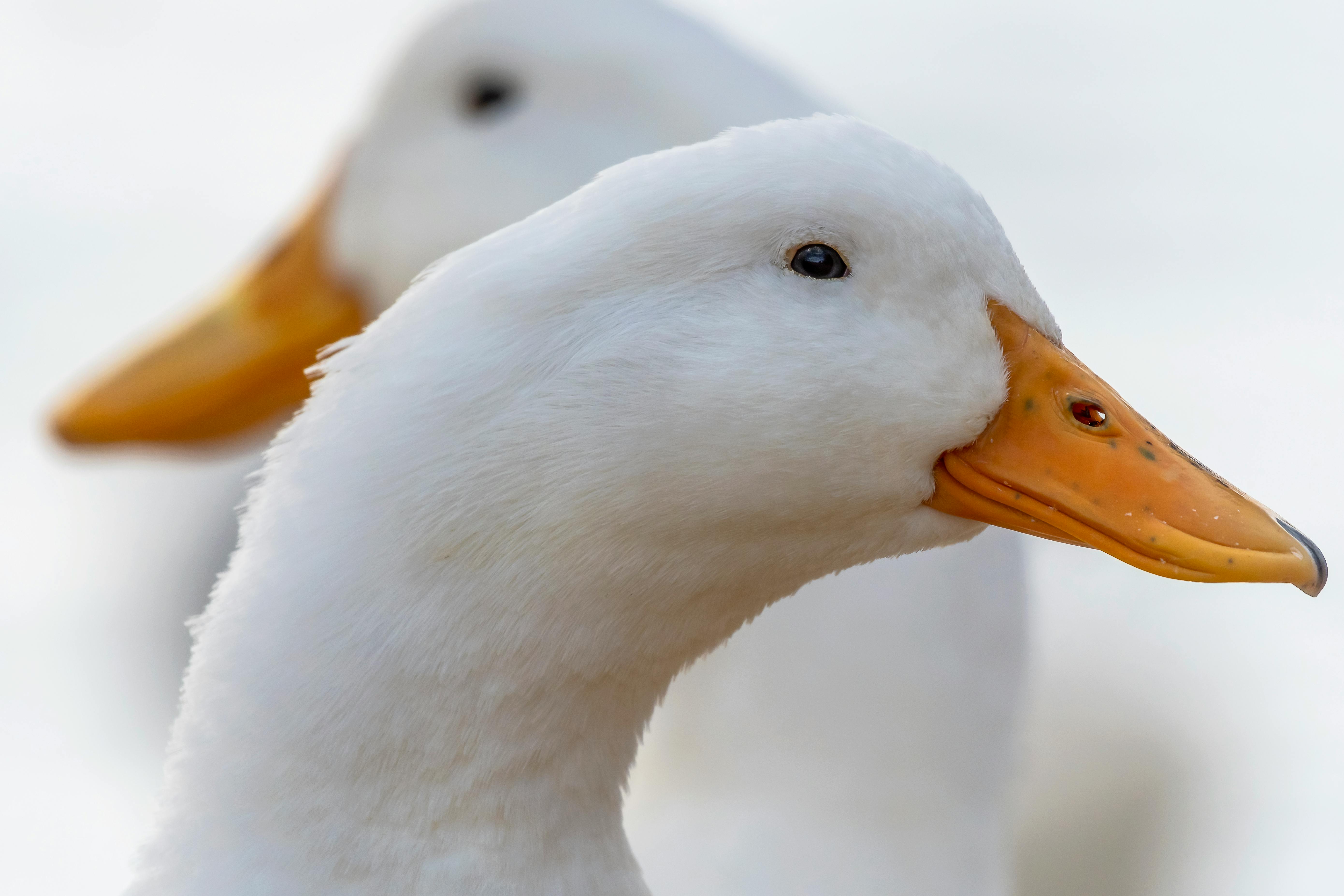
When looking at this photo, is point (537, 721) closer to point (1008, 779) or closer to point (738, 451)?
point (738, 451)

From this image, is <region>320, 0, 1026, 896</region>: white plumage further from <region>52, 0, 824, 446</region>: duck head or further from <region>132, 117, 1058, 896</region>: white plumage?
<region>132, 117, 1058, 896</region>: white plumage

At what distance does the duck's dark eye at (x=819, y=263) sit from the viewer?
4.05 ft

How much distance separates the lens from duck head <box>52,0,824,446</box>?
2.42 meters

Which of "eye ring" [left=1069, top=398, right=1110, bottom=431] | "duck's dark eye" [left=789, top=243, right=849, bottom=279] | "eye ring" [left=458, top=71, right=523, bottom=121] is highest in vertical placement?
"eye ring" [left=458, top=71, right=523, bottom=121]

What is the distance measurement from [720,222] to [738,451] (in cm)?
18

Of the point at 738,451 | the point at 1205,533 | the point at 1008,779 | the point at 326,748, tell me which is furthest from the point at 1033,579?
the point at 326,748

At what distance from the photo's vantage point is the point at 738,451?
1221mm

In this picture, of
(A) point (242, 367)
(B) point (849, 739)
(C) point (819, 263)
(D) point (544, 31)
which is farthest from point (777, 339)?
(A) point (242, 367)

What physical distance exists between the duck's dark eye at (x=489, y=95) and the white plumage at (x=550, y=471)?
1.41 meters

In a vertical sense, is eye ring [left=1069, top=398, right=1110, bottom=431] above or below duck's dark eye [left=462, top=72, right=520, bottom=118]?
below

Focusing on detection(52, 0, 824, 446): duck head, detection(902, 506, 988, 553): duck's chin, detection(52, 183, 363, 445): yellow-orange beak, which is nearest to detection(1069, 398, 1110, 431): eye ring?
detection(902, 506, 988, 553): duck's chin

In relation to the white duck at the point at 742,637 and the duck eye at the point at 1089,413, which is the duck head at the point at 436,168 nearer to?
the white duck at the point at 742,637

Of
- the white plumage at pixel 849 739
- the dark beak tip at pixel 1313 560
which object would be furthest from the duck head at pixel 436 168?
the dark beak tip at pixel 1313 560

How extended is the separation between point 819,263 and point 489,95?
156 cm
